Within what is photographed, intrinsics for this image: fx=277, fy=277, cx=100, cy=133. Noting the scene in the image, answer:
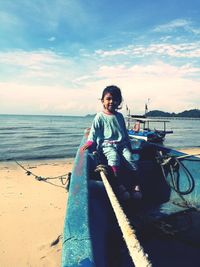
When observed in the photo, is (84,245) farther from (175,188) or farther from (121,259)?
(175,188)

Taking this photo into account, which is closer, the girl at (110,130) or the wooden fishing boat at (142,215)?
the wooden fishing boat at (142,215)

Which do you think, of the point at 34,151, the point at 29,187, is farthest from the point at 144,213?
the point at 34,151

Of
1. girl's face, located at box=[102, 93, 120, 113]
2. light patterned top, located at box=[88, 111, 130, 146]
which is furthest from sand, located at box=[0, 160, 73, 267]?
girl's face, located at box=[102, 93, 120, 113]

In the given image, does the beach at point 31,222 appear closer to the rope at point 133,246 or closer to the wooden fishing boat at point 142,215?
the wooden fishing boat at point 142,215

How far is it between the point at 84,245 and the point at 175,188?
10.2ft

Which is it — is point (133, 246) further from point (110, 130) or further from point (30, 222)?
point (30, 222)

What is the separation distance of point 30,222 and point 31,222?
2 centimetres

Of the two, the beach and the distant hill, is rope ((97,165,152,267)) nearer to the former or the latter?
the beach

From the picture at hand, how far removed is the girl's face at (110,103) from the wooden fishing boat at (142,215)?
869 millimetres

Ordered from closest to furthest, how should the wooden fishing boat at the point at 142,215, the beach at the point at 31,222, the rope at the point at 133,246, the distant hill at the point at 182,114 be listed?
the rope at the point at 133,246 < the wooden fishing boat at the point at 142,215 < the beach at the point at 31,222 < the distant hill at the point at 182,114

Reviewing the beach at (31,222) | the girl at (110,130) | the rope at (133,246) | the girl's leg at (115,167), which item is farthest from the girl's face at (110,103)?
the rope at (133,246)

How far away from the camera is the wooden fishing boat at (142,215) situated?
2.12 meters

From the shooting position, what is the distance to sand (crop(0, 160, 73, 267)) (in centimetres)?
407

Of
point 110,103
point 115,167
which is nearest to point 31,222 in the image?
point 115,167
